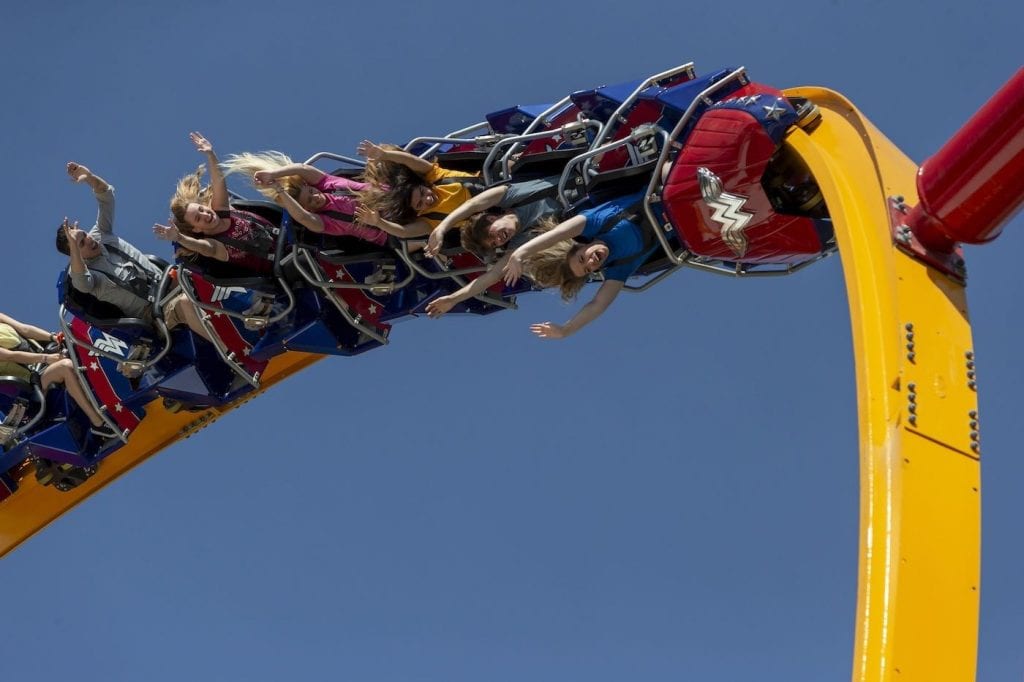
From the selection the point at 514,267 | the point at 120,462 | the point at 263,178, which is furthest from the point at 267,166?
the point at 120,462

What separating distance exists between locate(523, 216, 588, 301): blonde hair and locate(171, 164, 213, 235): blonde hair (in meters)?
2.69

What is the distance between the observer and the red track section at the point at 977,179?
316 inches

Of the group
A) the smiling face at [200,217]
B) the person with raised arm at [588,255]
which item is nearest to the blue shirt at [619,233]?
the person with raised arm at [588,255]

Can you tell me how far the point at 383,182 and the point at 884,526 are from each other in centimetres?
465

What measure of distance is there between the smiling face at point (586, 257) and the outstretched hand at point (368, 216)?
1536 mm

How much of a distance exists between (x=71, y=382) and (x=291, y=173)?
3693mm

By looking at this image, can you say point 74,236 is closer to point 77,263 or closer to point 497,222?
point 77,263

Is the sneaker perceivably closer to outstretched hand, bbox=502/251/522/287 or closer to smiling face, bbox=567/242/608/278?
outstretched hand, bbox=502/251/522/287

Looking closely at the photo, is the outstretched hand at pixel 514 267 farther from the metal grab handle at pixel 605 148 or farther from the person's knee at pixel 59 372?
the person's knee at pixel 59 372

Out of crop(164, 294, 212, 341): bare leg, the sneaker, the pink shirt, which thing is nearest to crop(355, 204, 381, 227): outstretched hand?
the pink shirt

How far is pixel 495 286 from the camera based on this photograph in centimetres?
1120

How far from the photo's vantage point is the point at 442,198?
35.0ft

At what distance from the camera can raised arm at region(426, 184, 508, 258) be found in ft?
32.6

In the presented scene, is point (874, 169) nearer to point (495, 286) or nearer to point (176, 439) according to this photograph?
point (495, 286)
